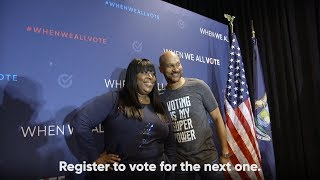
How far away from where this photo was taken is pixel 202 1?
4.33m

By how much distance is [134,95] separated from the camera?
2672mm

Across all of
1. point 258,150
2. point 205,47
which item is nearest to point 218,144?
point 258,150

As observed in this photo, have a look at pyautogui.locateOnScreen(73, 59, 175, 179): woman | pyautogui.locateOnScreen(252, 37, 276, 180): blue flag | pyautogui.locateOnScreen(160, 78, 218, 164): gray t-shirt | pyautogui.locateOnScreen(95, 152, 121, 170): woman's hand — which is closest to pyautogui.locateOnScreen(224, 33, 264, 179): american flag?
pyautogui.locateOnScreen(252, 37, 276, 180): blue flag

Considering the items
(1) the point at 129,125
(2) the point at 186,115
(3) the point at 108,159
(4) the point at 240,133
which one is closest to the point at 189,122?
(2) the point at 186,115

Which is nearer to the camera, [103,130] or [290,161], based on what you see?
[103,130]

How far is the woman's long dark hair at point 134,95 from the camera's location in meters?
2.62

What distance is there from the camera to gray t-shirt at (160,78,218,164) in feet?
9.97

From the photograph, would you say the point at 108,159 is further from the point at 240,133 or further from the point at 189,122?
the point at 240,133

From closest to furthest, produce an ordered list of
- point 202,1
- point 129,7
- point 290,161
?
1. point 129,7
2. point 290,161
3. point 202,1

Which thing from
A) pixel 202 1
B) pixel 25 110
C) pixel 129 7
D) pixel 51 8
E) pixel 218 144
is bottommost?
pixel 218 144

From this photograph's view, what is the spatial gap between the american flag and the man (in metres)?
0.23

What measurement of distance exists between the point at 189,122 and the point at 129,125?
0.71 m

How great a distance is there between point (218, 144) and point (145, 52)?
3.93 feet

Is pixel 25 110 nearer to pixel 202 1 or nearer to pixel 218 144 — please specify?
pixel 218 144
